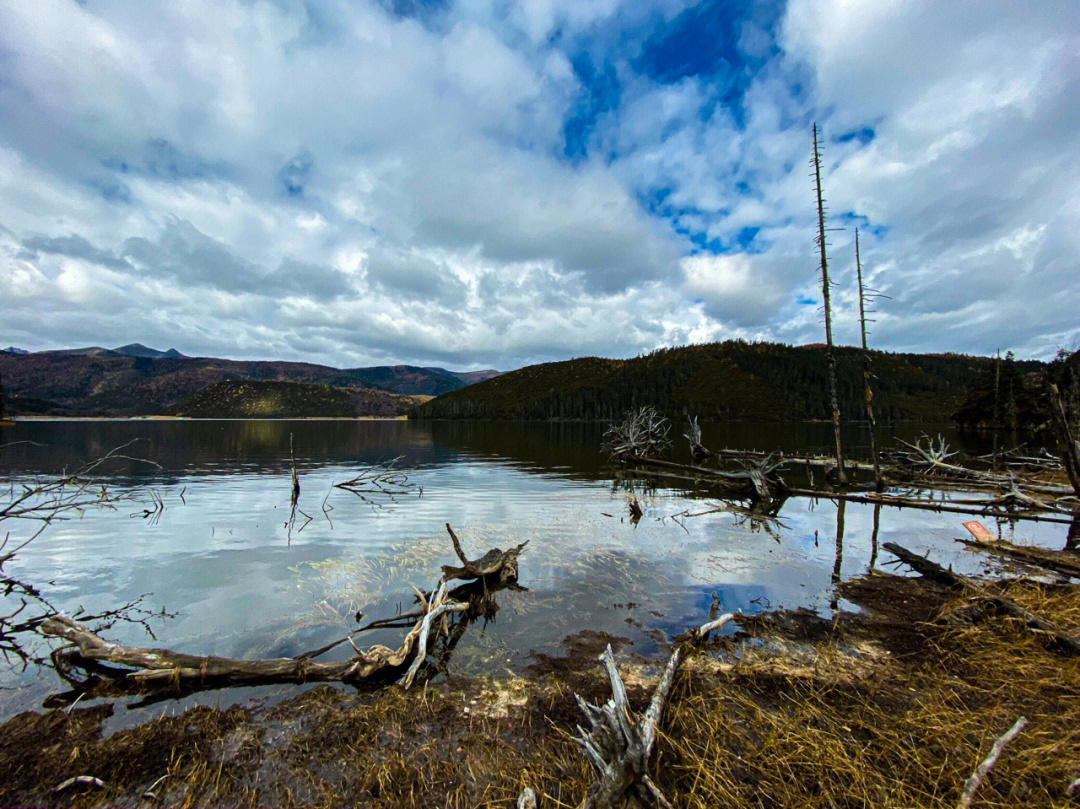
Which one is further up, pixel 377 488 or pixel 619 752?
pixel 619 752

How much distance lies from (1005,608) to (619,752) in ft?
29.6

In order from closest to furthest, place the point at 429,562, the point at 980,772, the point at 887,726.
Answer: the point at 980,772
the point at 887,726
the point at 429,562

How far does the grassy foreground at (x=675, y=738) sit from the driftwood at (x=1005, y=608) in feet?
0.78

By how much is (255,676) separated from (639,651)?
685cm

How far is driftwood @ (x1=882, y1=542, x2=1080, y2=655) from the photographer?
23.5ft

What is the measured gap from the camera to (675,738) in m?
5.68

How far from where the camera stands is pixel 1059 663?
6.72 m

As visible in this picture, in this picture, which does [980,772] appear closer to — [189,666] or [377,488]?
[189,666]

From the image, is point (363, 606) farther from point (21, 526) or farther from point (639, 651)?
point (21, 526)

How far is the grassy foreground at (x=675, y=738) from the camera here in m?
4.68

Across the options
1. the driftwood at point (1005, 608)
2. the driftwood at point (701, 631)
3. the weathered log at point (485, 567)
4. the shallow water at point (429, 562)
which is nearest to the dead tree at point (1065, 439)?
the shallow water at point (429, 562)

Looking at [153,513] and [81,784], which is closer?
[81,784]

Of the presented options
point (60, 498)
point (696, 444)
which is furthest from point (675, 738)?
point (696, 444)

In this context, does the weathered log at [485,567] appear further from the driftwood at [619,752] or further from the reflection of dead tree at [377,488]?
the reflection of dead tree at [377,488]
